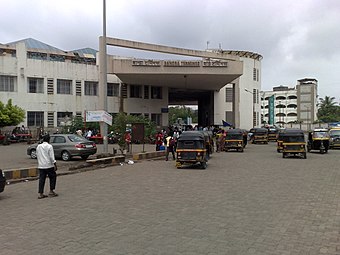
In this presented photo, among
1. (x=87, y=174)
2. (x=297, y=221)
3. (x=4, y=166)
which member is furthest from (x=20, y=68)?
(x=297, y=221)

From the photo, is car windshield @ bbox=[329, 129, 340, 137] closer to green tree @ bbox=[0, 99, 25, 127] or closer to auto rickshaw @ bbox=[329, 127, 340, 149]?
auto rickshaw @ bbox=[329, 127, 340, 149]

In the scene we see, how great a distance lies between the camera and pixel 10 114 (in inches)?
1372

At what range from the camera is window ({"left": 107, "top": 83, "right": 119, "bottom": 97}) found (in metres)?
45.3

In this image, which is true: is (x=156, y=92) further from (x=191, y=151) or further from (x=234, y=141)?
(x=191, y=151)

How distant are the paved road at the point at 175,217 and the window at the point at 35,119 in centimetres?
2778

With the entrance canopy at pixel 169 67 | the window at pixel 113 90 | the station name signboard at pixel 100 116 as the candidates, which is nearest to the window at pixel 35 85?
the entrance canopy at pixel 169 67

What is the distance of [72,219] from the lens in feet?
25.7

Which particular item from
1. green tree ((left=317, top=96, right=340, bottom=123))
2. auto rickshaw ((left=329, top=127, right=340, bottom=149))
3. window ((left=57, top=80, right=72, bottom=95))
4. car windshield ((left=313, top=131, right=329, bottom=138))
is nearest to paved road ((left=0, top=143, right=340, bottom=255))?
car windshield ((left=313, top=131, right=329, bottom=138))

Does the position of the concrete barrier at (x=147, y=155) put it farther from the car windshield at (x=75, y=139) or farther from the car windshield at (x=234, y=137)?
the car windshield at (x=234, y=137)

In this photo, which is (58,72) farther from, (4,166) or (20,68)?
(4,166)

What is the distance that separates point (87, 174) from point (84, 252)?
1010 cm

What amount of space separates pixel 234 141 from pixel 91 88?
2158 cm

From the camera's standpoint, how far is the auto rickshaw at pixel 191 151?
17156 mm

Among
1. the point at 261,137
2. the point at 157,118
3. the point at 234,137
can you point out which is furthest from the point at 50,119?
the point at 261,137
